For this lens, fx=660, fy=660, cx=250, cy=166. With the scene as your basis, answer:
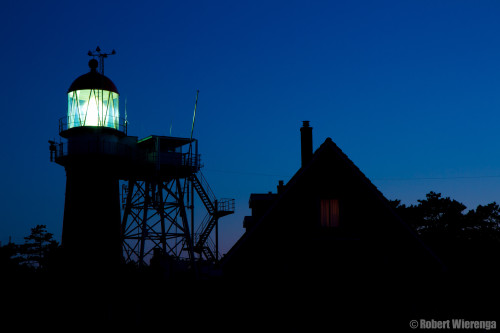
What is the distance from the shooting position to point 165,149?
54.1 m

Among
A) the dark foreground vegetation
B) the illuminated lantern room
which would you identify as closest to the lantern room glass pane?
the illuminated lantern room

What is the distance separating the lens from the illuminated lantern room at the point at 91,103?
49469 mm

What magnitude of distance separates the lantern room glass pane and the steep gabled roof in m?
24.6

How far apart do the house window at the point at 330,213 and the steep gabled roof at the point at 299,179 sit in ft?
5.18

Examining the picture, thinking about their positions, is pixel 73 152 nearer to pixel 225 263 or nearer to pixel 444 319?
pixel 225 263

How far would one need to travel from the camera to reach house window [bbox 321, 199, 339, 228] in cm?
2919

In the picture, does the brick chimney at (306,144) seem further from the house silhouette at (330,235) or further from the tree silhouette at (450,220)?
the tree silhouette at (450,220)

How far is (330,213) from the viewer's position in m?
29.3

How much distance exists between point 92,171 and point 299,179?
943 inches

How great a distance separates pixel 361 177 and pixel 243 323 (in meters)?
8.23

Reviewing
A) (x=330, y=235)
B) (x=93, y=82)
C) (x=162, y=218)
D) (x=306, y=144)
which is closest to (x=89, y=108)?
(x=93, y=82)

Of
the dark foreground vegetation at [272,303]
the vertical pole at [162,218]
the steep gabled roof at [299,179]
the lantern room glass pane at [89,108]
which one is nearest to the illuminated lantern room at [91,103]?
the lantern room glass pane at [89,108]

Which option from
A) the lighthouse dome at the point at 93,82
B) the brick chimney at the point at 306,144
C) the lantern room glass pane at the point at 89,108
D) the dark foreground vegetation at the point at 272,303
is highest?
the lighthouse dome at the point at 93,82

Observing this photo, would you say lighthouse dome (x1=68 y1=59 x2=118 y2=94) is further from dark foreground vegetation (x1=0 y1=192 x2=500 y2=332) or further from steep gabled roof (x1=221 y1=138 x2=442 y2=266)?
steep gabled roof (x1=221 y1=138 x2=442 y2=266)
